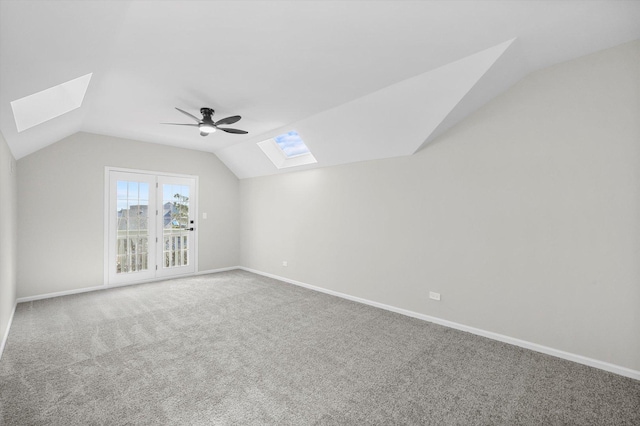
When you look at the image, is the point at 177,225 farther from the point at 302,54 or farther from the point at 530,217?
the point at 530,217

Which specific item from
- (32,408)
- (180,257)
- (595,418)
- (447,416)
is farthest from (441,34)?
(180,257)

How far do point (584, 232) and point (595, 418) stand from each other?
146cm

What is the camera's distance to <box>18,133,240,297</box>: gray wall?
4.20 m

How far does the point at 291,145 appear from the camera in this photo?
5348 millimetres

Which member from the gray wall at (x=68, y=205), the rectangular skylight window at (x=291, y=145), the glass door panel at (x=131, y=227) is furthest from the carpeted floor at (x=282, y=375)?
the rectangular skylight window at (x=291, y=145)

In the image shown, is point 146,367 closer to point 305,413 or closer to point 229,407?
point 229,407

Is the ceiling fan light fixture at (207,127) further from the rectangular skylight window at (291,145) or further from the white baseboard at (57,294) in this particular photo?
the white baseboard at (57,294)

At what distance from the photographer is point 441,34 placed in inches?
84.0

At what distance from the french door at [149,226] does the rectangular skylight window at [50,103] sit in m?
2.10

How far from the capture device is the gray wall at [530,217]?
234 centimetres

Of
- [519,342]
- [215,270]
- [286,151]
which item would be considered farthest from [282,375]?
[215,270]

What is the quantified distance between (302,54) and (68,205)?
4665mm

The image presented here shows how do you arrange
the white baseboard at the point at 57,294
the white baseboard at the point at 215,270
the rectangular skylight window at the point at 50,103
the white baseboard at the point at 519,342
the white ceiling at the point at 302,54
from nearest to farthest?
the white ceiling at the point at 302,54, the white baseboard at the point at 519,342, the rectangular skylight window at the point at 50,103, the white baseboard at the point at 57,294, the white baseboard at the point at 215,270

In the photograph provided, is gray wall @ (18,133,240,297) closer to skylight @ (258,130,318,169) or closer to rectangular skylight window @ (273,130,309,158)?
skylight @ (258,130,318,169)
